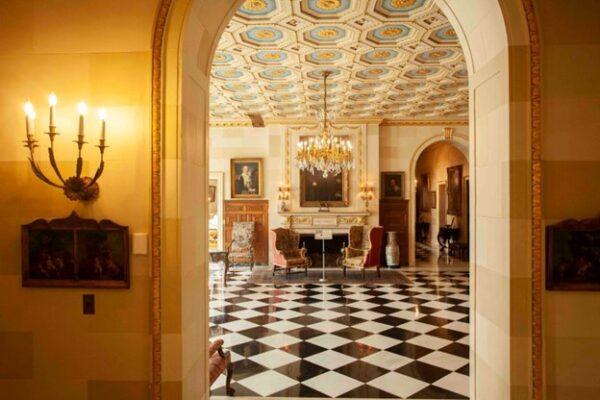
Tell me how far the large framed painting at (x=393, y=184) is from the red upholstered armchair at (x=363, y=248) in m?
1.27

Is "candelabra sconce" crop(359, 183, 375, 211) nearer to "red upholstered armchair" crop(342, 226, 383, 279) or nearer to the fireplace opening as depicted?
"red upholstered armchair" crop(342, 226, 383, 279)

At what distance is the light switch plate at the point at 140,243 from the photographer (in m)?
2.13

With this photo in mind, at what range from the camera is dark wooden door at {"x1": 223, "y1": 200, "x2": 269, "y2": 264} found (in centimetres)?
1057

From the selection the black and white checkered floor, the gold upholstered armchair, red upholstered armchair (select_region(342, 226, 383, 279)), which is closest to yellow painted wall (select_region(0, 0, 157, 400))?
Result: the black and white checkered floor

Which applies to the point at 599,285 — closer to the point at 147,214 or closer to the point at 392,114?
the point at 147,214

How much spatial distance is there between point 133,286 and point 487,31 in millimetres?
2426

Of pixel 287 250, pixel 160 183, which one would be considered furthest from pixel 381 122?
pixel 160 183

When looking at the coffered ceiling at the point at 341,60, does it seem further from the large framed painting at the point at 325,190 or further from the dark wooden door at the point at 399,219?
the dark wooden door at the point at 399,219

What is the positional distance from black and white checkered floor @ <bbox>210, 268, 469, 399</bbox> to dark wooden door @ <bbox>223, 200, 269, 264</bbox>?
8.23 feet

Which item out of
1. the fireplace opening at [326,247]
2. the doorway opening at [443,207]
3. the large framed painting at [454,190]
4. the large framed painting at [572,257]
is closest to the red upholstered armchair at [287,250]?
the fireplace opening at [326,247]

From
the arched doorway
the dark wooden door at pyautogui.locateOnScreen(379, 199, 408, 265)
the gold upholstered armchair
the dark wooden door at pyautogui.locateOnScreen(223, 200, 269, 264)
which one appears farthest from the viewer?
the arched doorway

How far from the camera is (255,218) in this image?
10.6m

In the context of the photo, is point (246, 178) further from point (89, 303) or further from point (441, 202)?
point (89, 303)

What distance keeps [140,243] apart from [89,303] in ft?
1.45
